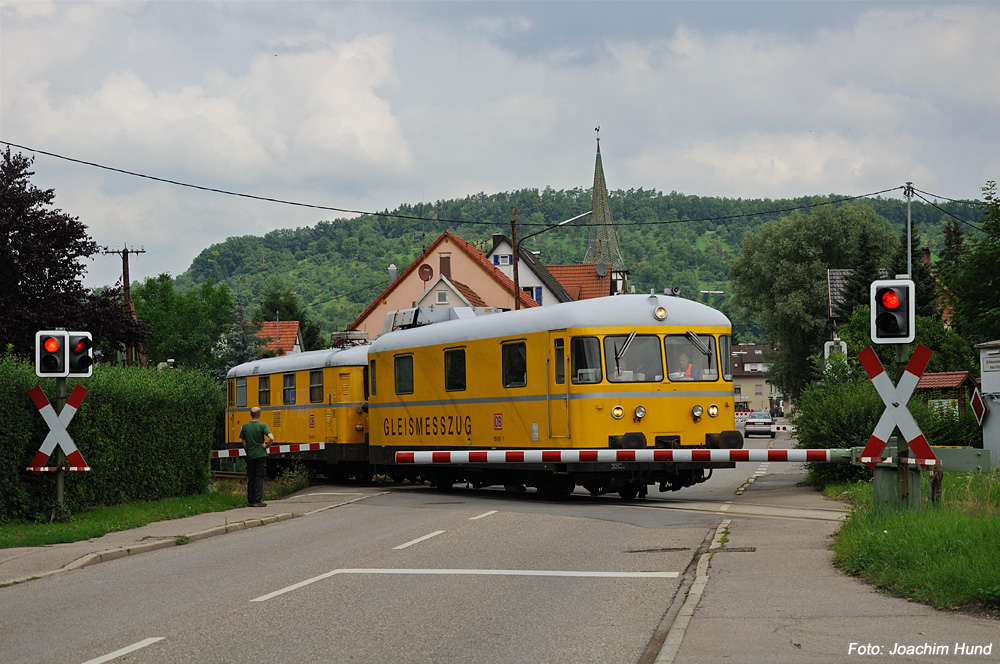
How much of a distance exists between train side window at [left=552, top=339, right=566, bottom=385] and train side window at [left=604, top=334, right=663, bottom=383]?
673 millimetres

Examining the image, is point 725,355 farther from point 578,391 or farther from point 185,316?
point 185,316

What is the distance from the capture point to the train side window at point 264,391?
31891 millimetres

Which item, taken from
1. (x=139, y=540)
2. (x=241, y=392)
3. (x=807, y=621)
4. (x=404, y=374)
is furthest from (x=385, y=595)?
(x=241, y=392)

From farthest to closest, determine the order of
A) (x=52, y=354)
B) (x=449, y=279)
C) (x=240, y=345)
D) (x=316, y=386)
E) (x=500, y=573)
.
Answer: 1. (x=449, y=279)
2. (x=240, y=345)
3. (x=316, y=386)
4. (x=52, y=354)
5. (x=500, y=573)

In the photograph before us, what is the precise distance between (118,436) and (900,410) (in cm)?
1234

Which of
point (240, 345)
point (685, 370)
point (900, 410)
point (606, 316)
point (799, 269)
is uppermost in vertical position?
point (799, 269)

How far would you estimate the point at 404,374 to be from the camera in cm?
2406

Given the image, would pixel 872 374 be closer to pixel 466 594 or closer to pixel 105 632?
pixel 466 594

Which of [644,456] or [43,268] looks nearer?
[644,456]

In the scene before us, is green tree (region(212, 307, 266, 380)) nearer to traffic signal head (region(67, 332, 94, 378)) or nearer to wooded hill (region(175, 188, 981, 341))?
wooded hill (region(175, 188, 981, 341))

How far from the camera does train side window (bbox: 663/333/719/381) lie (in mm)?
19453

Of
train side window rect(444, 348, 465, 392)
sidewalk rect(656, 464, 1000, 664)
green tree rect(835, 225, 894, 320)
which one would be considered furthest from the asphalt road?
green tree rect(835, 225, 894, 320)

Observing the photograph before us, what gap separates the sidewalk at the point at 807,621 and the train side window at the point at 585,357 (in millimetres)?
6762

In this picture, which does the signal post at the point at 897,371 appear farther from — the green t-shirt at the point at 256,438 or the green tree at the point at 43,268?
the green tree at the point at 43,268
